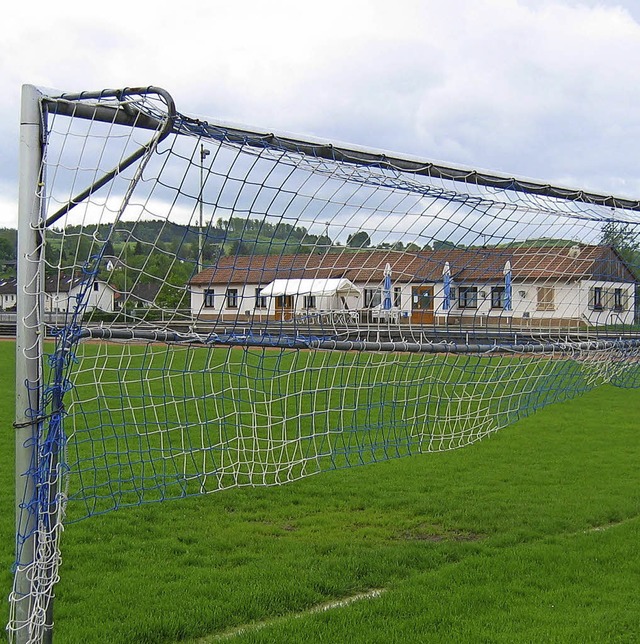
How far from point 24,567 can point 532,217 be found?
472cm

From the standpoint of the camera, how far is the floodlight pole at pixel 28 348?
3920 mm

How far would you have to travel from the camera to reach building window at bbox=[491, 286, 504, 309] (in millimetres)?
7141

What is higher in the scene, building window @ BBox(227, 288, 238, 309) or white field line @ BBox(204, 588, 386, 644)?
building window @ BBox(227, 288, 238, 309)

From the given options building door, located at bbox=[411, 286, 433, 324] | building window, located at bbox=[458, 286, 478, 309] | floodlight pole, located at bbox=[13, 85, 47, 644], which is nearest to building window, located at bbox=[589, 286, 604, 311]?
building window, located at bbox=[458, 286, 478, 309]

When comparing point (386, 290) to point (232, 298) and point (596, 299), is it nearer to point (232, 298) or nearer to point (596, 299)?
point (232, 298)

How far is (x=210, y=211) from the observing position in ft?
15.1

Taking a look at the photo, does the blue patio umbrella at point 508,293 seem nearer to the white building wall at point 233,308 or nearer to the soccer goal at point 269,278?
the soccer goal at point 269,278

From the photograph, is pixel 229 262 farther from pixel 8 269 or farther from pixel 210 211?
pixel 8 269

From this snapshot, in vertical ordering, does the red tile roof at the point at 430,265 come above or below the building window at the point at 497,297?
above

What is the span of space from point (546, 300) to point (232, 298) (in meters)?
3.68

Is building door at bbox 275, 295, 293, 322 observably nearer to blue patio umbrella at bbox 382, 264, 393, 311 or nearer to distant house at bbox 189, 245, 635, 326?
distant house at bbox 189, 245, 635, 326

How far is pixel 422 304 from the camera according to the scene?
658 cm

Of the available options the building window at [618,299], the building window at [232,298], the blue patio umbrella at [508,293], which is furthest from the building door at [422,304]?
the building window at [618,299]

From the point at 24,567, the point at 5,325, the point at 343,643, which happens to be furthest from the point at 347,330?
the point at 5,325
